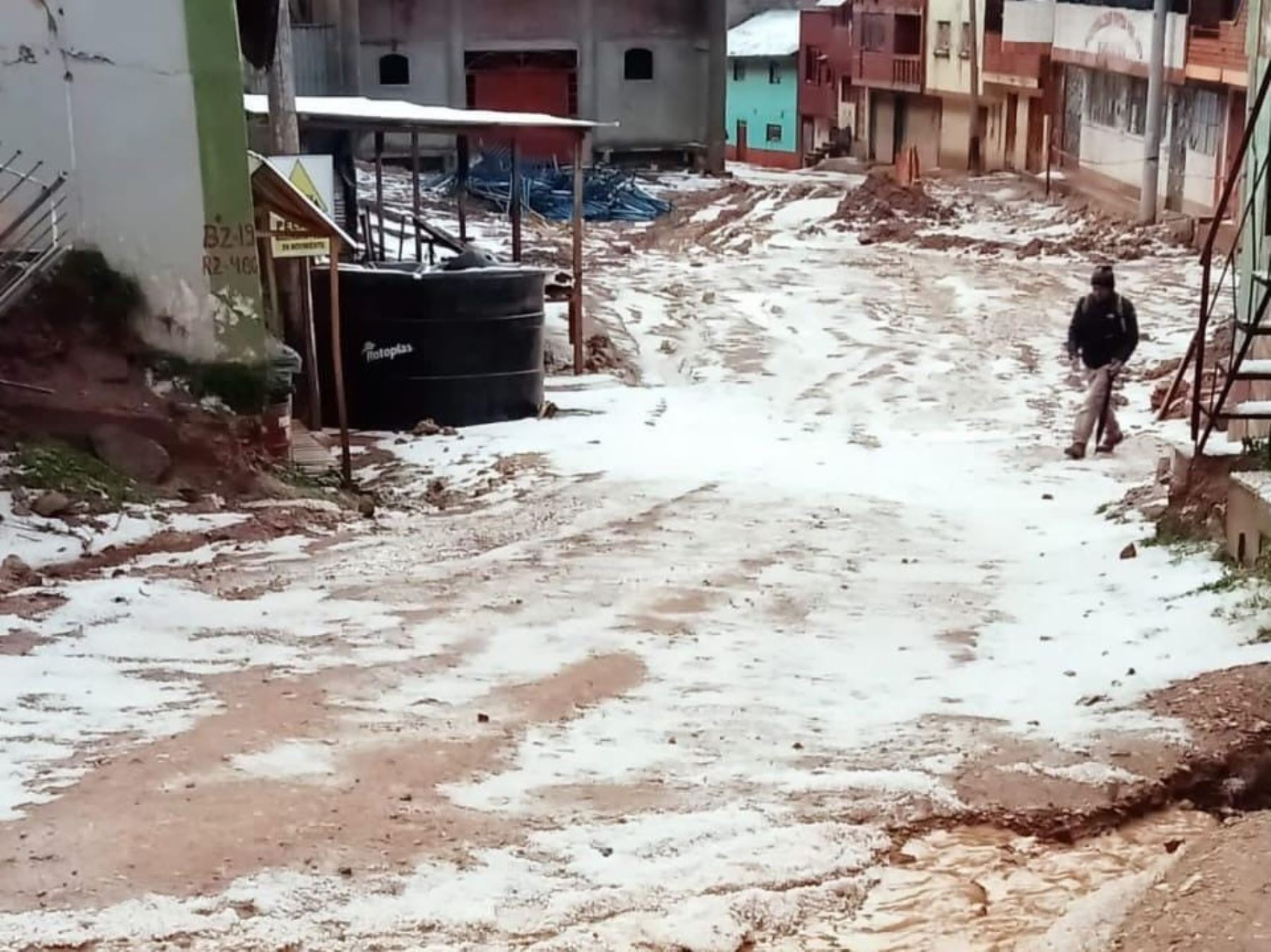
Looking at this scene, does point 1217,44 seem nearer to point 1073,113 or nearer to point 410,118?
point 1073,113

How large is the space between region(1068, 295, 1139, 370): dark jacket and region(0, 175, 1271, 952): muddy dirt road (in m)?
0.86

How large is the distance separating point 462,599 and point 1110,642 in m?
3.13

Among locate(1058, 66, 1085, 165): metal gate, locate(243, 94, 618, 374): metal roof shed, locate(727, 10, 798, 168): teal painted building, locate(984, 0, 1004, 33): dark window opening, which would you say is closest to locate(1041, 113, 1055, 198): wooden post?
locate(1058, 66, 1085, 165): metal gate

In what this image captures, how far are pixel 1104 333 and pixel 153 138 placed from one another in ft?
24.5

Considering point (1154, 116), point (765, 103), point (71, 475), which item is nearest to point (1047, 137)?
point (1154, 116)

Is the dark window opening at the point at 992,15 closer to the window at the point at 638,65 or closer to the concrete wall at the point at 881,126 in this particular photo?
the concrete wall at the point at 881,126

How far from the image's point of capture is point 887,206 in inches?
1364

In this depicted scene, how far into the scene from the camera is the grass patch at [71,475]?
31.6ft

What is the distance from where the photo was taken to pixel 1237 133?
95.7ft

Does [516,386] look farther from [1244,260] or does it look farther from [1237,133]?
[1237,133]

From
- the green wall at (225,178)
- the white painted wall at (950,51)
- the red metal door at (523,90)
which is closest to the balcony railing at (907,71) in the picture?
the white painted wall at (950,51)

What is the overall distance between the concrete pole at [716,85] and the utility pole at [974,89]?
26.3 ft

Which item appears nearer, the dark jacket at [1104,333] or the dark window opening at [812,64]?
the dark jacket at [1104,333]

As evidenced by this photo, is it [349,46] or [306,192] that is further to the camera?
[349,46]
